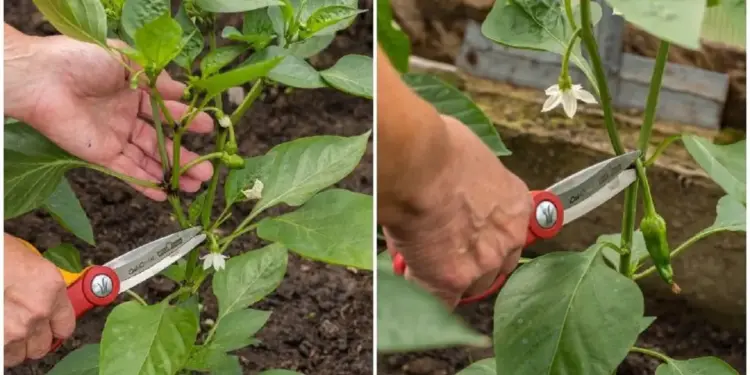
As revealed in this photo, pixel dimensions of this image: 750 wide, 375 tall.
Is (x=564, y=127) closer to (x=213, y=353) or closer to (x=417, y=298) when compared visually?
(x=213, y=353)

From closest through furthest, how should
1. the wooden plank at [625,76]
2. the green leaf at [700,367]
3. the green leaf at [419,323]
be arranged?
the green leaf at [419,323] → the green leaf at [700,367] → the wooden plank at [625,76]

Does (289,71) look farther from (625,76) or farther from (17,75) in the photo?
(625,76)

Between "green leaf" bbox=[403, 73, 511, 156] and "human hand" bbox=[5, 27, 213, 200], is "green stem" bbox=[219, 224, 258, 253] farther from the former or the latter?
"green leaf" bbox=[403, 73, 511, 156]

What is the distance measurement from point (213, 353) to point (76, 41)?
32cm

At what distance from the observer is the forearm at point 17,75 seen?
30.5 inches

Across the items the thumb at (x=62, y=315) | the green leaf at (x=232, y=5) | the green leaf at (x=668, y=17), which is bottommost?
the thumb at (x=62, y=315)

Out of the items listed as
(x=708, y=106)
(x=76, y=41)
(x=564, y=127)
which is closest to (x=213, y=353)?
(x=76, y=41)

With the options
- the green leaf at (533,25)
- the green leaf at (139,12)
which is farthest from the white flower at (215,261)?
the green leaf at (533,25)

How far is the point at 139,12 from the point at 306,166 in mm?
204

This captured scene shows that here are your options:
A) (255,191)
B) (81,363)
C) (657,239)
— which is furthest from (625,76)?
(81,363)

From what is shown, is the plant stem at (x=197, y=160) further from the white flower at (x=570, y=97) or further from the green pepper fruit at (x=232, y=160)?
the white flower at (x=570, y=97)

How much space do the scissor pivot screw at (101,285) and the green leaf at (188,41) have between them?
0.20 m

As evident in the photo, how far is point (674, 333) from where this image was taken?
1150 millimetres

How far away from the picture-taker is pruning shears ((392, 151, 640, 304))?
718mm
